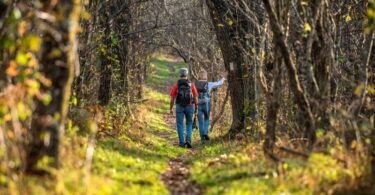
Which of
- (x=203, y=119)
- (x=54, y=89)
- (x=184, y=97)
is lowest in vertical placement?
(x=203, y=119)

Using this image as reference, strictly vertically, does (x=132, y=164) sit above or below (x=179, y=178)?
above

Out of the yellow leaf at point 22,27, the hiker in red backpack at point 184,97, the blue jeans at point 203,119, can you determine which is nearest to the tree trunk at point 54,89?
the yellow leaf at point 22,27

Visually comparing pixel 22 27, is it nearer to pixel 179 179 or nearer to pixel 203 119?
pixel 179 179

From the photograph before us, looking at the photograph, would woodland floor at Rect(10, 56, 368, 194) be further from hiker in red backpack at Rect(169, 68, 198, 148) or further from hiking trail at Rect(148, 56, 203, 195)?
hiker in red backpack at Rect(169, 68, 198, 148)

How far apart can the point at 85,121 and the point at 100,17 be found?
417cm

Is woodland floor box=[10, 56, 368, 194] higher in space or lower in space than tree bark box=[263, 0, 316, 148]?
lower

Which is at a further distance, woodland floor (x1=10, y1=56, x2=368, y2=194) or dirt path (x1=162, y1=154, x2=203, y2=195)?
dirt path (x1=162, y1=154, x2=203, y2=195)

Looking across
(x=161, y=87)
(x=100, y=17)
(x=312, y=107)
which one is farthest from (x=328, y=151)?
(x=161, y=87)

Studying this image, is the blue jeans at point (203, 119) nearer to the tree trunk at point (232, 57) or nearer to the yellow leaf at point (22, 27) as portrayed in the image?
the tree trunk at point (232, 57)

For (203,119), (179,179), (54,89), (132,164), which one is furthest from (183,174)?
(203,119)

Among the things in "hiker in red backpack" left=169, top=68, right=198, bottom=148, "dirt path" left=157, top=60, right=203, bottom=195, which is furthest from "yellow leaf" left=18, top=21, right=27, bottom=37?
"hiker in red backpack" left=169, top=68, right=198, bottom=148

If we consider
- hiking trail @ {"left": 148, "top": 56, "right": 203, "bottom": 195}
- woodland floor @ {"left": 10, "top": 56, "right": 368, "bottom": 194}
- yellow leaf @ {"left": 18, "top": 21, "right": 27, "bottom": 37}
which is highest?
yellow leaf @ {"left": 18, "top": 21, "right": 27, "bottom": 37}

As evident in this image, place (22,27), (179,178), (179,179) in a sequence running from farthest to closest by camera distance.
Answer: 1. (179,178)
2. (179,179)
3. (22,27)

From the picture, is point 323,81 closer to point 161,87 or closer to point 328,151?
point 328,151
